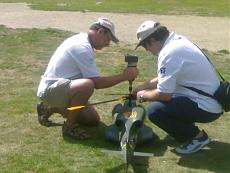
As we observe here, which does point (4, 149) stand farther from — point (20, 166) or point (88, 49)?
point (88, 49)

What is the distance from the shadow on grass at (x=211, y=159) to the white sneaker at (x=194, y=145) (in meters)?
0.05

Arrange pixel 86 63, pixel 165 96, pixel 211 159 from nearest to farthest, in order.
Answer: pixel 165 96 → pixel 211 159 → pixel 86 63

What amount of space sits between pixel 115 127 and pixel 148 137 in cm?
41

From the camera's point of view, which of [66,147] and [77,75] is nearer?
[66,147]

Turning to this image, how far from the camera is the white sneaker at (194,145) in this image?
21.0 ft

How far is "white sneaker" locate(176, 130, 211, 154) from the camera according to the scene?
6.39 m

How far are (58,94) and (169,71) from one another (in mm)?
1440

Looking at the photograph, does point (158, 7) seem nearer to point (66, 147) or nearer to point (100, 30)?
point (100, 30)

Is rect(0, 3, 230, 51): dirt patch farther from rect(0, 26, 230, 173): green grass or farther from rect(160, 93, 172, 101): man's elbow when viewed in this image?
rect(160, 93, 172, 101): man's elbow

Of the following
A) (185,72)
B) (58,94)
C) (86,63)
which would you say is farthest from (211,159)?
(58,94)

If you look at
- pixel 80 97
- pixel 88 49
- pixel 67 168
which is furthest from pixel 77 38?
pixel 67 168

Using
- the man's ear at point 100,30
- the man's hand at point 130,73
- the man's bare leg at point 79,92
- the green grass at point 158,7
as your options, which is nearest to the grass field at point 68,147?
the man's bare leg at point 79,92

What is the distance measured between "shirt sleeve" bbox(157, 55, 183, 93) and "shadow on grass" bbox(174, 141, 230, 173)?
78 centimetres

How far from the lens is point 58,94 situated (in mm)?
6781
